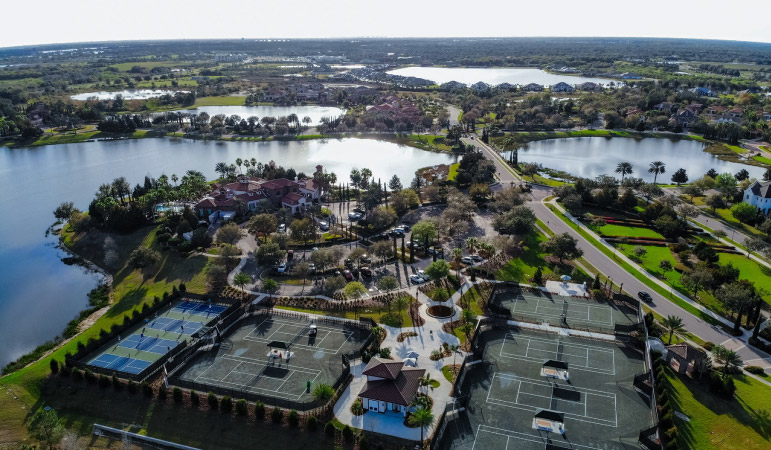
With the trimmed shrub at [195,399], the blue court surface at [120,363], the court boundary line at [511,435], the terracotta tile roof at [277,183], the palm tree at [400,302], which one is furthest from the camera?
the terracotta tile roof at [277,183]

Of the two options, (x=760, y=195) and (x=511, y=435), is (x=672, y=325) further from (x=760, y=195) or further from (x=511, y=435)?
(x=760, y=195)

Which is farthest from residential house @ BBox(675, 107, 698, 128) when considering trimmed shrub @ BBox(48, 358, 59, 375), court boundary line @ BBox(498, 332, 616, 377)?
trimmed shrub @ BBox(48, 358, 59, 375)

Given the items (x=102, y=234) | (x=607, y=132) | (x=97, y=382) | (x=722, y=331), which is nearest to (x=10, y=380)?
(x=97, y=382)

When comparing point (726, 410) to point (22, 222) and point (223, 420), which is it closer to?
point (223, 420)

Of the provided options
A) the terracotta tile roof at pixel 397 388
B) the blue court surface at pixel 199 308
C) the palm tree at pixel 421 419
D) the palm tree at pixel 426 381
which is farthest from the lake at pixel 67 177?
the palm tree at pixel 421 419

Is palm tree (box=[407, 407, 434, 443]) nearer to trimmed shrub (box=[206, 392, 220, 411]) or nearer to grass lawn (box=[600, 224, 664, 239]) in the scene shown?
trimmed shrub (box=[206, 392, 220, 411])

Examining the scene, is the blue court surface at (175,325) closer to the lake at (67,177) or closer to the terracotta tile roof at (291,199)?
the lake at (67,177)
